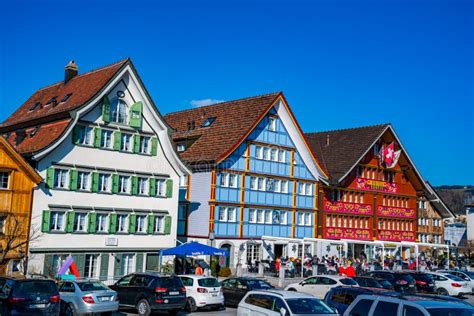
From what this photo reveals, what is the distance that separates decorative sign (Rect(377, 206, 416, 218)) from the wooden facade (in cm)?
3477

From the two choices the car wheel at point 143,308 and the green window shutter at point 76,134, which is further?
the green window shutter at point 76,134

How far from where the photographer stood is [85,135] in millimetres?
36031

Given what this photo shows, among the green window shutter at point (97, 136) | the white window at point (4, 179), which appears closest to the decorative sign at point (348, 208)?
the green window shutter at point (97, 136)

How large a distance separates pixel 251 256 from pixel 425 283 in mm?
15970

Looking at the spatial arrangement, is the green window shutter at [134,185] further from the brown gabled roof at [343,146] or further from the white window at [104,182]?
the brown gabled roof at [343,146]

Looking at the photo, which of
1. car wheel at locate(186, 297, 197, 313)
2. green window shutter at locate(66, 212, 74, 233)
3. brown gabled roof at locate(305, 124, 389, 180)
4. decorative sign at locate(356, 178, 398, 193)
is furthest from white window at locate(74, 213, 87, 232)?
decorative sign at locate(356, 178, 398, 193)

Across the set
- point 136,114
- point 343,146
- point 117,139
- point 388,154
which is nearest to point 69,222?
point 117,139

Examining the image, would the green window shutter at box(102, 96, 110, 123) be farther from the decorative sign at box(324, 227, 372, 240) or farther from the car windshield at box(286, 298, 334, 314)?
the decorative sign at box(324, 227, 372, 240)

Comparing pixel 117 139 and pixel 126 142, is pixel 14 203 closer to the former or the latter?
pixel 117 139

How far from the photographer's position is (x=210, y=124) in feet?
162

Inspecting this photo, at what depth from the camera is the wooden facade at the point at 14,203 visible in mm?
32562

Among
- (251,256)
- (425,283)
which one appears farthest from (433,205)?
(425,283)

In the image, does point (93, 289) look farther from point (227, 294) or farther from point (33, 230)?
point (33, 230)

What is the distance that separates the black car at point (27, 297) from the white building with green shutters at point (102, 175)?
14757mm
